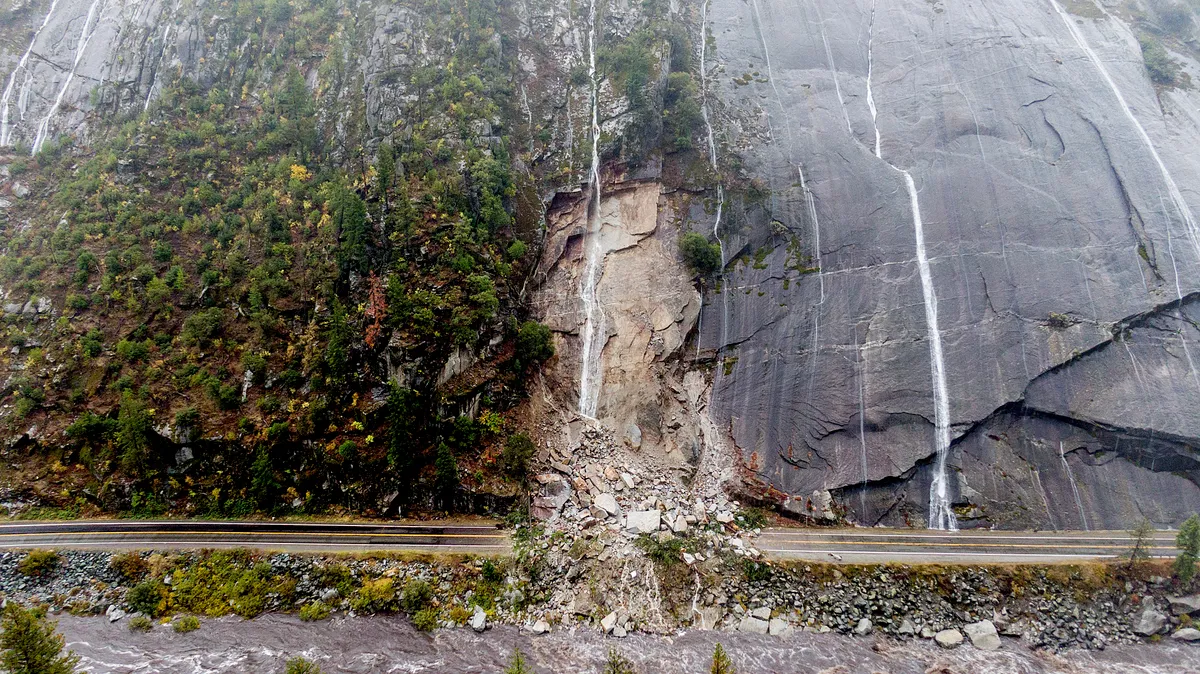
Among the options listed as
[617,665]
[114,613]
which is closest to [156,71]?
[114,613]

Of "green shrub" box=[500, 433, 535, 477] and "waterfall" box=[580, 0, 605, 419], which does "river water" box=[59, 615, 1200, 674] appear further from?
"waterfall" box=[580, 0, 605, 419]

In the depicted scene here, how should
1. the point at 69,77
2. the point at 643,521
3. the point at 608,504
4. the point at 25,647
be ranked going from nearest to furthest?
the point at 25,647, the point at 643,521, the point at 608,504, the point at 69,77

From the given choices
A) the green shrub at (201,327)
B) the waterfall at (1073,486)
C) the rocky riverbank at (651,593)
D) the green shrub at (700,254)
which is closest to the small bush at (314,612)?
the rocky riverbank at (651,593)

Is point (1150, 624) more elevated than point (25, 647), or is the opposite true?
point (1150, 624)

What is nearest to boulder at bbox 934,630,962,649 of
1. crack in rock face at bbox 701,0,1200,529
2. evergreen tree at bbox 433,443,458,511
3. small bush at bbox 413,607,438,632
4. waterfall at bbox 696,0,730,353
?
crack in rock face at bbox 701,0,1200,529

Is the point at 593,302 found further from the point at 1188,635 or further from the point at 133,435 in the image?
the point at 1188,635

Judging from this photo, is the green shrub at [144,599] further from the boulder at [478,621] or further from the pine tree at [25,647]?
the boulder at [478,621]
